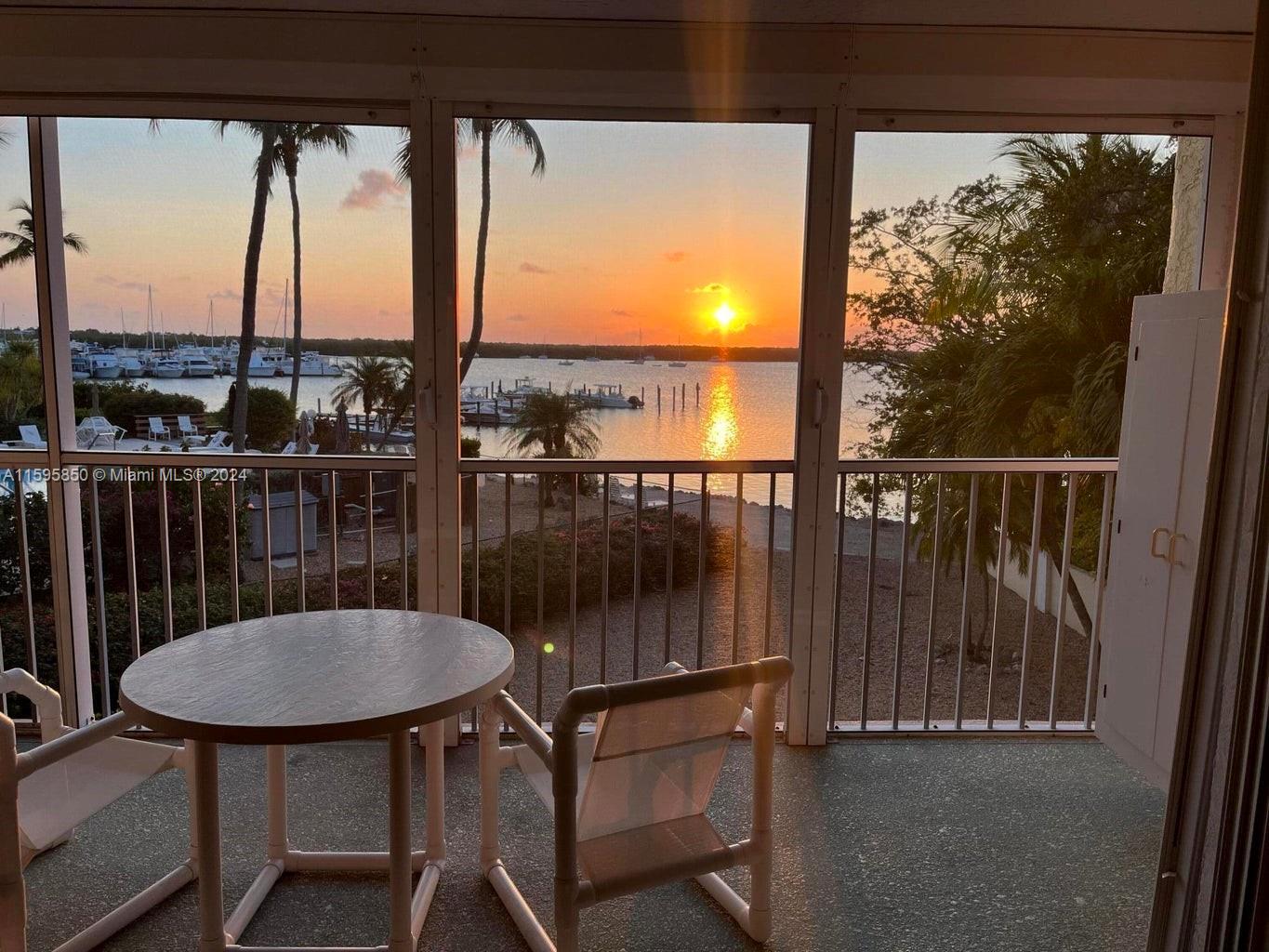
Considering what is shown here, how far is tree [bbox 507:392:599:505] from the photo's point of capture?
3479 mm

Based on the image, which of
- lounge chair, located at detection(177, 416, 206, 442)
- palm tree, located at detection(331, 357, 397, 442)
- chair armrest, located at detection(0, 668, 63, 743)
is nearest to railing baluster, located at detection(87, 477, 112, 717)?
lounge chair, located at detection(177, 416, 206, 442)

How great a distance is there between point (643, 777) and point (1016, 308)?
348 cm

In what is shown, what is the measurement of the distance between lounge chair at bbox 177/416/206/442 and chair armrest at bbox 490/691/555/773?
2.07 meters

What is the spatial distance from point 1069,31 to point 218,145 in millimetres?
3032

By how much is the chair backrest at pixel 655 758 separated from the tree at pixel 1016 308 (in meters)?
2.00

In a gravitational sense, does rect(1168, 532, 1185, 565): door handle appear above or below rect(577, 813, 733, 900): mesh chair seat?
above

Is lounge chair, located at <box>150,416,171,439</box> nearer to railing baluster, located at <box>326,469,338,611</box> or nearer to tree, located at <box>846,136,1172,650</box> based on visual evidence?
railing baluster, located at <box>326,469,338,611</box>

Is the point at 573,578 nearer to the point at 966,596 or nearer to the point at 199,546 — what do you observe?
the point at 199,546

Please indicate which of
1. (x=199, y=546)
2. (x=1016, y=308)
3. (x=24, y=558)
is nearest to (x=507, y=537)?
(x=199, y=546)

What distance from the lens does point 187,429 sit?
11.2ft

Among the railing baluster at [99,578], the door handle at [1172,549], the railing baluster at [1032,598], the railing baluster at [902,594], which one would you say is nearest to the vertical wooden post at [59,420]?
the railing baluster at [99,578]

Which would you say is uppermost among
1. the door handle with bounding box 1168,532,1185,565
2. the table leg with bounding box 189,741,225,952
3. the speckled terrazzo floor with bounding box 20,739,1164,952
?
the door handle with bounding box 1168,532,1185,565

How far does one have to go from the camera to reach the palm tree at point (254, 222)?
10.1 feet

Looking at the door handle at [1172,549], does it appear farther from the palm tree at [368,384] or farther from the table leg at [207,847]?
the palm tree at [368,384]
